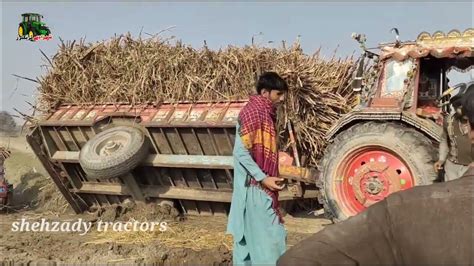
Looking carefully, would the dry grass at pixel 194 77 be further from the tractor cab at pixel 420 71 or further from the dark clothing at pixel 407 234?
the dark clothing at pixel 407 234

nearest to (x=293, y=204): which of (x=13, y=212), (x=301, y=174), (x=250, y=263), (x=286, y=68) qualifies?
(x=301, y=174)

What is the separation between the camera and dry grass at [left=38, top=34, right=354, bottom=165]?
6750 mm

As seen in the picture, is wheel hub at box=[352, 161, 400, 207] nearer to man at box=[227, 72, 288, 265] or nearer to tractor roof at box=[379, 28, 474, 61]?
tractor roof at box=[379, 28, 474, 61]

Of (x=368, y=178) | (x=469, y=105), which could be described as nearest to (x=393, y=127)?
(x=368, y=178)

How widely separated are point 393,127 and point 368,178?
2.02ft

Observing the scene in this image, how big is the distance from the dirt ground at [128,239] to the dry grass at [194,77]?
1.51m

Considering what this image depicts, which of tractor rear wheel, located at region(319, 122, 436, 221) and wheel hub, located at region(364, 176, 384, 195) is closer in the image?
tractor rear wheel, located at region(319, 122, 436, 221)

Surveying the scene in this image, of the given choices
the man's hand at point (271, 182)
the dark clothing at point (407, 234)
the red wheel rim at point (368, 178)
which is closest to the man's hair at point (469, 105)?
the dark clothing at point (407, 234)

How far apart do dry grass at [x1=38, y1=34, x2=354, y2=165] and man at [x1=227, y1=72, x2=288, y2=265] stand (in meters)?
2.69

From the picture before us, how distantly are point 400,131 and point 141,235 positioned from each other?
133 inches

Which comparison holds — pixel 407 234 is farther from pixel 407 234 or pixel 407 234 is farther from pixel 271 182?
pixel 271 182

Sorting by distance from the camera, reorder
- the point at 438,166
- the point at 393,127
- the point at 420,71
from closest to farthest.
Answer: the point at 438,166
the point at 393,127
the point at 420,71

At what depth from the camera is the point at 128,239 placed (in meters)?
6.31

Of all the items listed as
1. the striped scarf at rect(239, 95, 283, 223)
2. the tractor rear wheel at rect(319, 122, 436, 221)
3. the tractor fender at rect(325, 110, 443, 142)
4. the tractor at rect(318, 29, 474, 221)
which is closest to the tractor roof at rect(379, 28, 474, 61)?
the tractor at rect(318, 29, 474, 221)
